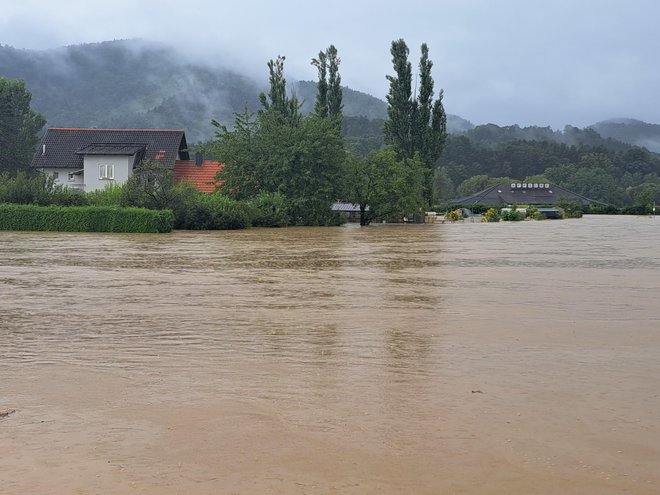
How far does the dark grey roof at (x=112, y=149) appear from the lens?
204 ft

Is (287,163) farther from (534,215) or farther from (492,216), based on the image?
(534,215)

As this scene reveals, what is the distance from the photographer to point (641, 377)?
299 inches

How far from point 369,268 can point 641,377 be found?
12.7 m

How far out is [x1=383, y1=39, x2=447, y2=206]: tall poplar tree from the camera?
66.2 metres

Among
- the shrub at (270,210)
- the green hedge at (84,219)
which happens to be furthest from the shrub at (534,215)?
the green hedge at (84,219)

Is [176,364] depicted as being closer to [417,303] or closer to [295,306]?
[295,306]

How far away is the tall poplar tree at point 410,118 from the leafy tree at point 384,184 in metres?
6.37

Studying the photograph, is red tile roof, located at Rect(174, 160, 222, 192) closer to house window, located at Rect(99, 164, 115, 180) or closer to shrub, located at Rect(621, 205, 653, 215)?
house window, located at Rect(99, 164, 115, 180)

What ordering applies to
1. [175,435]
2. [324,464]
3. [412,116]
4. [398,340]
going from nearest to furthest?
[324,464], [175,435], [398,340], [412,116]

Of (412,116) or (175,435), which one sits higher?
(412,116)

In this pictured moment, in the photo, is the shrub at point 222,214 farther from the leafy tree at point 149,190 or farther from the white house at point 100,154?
the white house at point 100,154

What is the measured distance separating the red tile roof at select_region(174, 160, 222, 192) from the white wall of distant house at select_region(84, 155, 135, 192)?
362 centimetres

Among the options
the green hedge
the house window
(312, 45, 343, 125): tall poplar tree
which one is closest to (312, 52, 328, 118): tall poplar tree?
(312, 45, 343, 125): tall poplar tree

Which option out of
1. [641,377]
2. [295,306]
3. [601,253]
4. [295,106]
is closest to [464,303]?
[295,306]
